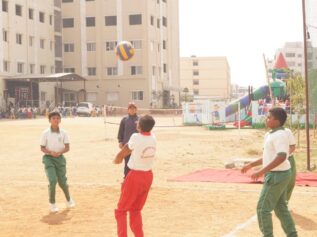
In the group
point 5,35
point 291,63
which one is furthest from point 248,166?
point 291,63

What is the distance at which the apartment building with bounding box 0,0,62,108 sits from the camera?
5922 centimetres

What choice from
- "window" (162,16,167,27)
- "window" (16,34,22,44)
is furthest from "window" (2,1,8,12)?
"window" (162,16,167,27)

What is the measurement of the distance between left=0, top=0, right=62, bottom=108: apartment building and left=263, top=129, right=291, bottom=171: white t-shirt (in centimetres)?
5427

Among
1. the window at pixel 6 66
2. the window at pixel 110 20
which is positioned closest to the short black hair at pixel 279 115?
the window at pixel 6 66

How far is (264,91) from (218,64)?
105 m

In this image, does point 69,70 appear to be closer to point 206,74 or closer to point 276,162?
point 276,162

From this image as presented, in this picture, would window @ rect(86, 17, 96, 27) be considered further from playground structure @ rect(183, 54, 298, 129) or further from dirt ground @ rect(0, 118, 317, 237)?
dirt ground @ rect(0, 118, 317, 237)

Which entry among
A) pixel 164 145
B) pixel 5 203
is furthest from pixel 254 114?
pixel 5 203

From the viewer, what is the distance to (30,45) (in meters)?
64.4

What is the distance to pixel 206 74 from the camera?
140m

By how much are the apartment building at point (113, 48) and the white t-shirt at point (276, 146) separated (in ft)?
205

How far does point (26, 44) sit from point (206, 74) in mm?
81179

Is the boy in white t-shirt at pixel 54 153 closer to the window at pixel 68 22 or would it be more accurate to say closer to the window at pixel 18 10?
the window at pixel 18 10

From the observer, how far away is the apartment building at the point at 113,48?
68812 millimetres
